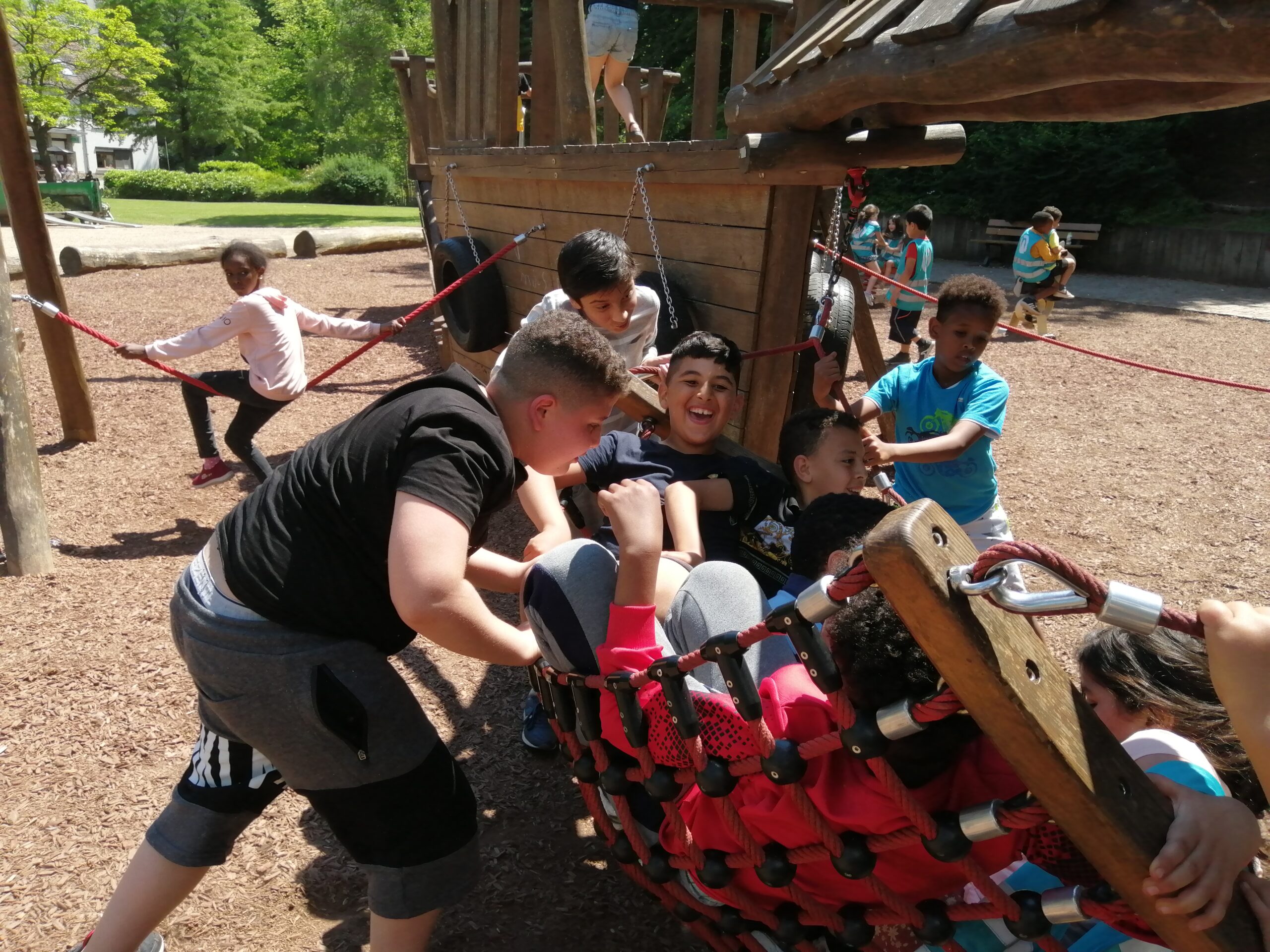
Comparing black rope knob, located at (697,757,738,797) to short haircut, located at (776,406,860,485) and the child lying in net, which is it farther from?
short haircut, located at (776,406,860,485)

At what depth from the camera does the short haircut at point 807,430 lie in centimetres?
295

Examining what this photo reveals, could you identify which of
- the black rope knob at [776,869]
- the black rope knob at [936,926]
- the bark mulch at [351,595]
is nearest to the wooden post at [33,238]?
the bark mulch at [351,595]

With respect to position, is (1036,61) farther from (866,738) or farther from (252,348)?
(252,348)

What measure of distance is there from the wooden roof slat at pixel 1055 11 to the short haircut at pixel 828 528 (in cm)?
112

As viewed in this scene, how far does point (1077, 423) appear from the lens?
25.8ft

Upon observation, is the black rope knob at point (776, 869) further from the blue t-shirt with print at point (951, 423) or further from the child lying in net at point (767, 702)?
the blue t-shirt with print at point (951, 423)

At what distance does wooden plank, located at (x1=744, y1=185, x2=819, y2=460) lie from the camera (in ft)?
11.9

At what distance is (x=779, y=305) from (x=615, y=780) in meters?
2.38

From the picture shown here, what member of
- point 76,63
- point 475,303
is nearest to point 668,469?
point 475,303

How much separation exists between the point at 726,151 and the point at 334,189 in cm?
3643

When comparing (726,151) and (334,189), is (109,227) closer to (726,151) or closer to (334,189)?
(334,189)

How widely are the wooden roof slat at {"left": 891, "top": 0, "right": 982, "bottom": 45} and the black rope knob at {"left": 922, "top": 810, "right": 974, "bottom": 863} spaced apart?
6.44ft

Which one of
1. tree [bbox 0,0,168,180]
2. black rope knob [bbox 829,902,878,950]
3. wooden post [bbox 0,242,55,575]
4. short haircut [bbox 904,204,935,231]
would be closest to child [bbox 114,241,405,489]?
wooden post [bbox 0,242,55,575]

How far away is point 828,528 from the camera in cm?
213
